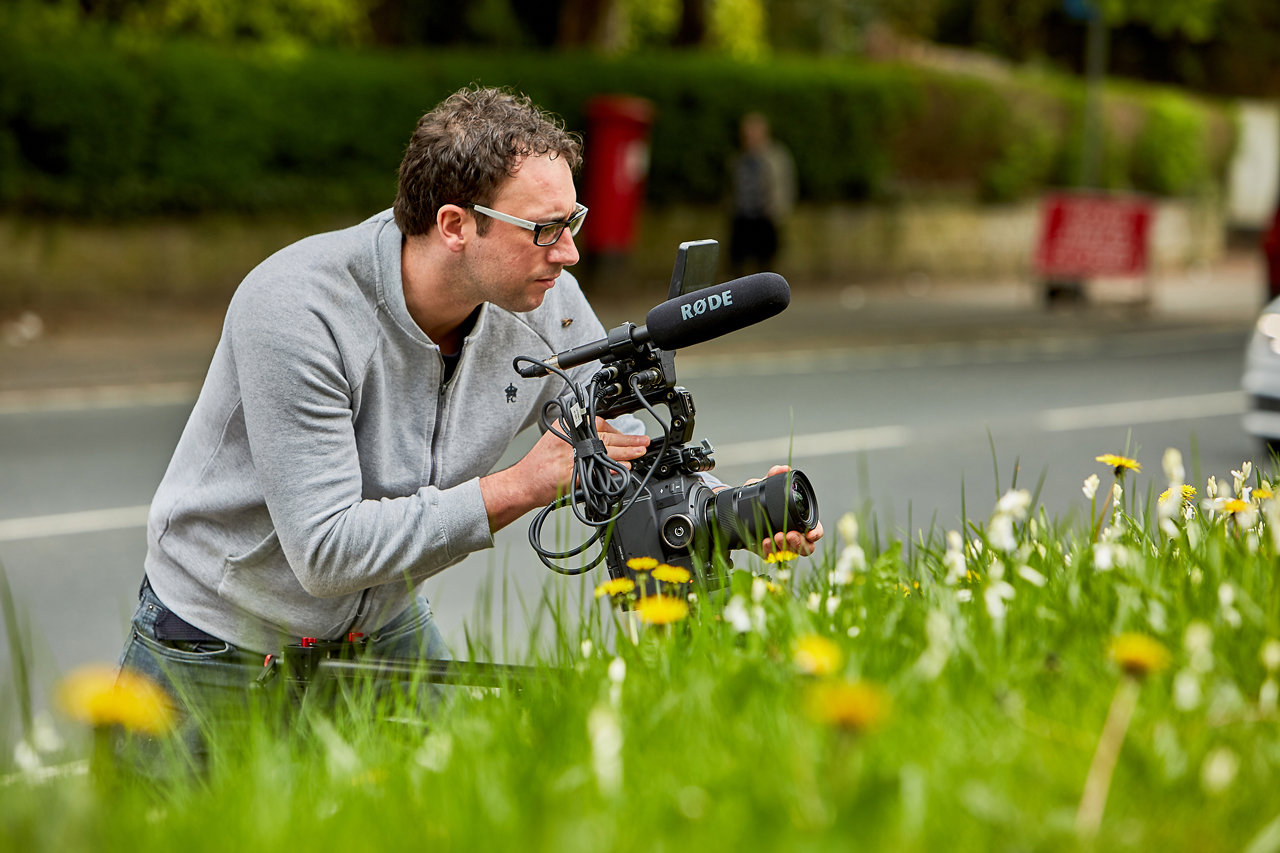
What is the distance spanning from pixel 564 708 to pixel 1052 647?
72 centimetres

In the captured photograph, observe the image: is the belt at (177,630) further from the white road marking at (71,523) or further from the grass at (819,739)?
the white road marking at (71,523)

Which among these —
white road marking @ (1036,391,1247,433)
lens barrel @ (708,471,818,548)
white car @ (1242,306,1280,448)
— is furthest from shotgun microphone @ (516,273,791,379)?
white road marking @ (1036,391,1247,433)

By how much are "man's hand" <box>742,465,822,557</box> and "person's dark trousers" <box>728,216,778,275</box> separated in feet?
53.1

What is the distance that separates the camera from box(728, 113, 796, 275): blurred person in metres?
18.4

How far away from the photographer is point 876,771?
1539mm

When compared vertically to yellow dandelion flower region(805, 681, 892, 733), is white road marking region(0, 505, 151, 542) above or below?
below

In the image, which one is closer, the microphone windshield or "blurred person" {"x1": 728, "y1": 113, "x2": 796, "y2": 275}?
the microphone windshield

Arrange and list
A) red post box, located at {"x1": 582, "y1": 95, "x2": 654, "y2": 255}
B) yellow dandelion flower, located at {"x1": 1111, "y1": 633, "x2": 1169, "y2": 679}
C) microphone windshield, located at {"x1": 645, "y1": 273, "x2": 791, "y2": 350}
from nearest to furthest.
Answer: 1. yellow dandelion flower, located at {"x1": 1111, "y1": 633, "x2": 1169, "y2": 679}
2. microphone windshield, located at {"x1": 645, "y1": 273, "x2": 791, "y2": 350}
3. red post box, located at {"x1": 582, "y1": 95, "x2": 654, "y2": 255}

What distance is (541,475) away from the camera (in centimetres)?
258

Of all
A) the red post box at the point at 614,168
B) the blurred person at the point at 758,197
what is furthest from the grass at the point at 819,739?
the blurred person at the point at 758,197

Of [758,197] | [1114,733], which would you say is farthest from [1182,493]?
[758,197]

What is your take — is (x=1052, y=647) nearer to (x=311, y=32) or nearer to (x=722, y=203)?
(x=311, y=32)

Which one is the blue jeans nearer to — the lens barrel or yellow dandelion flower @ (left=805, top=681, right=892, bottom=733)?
the lens barrel

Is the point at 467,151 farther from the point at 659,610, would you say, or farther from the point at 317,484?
the point at 659,610
